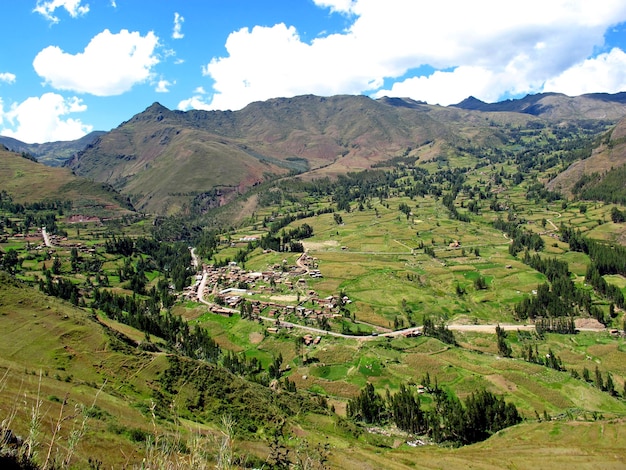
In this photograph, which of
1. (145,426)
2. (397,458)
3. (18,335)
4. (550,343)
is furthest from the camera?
(550,343)

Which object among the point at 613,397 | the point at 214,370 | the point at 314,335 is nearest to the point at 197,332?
the point at 314,335

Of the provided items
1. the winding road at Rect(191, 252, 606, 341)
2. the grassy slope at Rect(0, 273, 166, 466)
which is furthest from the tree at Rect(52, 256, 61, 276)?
the winding road at Rect(191, 252, 606, 341)

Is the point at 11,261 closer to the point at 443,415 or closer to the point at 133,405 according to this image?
the point at 133,405

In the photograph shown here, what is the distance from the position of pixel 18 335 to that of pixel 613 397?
101 meters

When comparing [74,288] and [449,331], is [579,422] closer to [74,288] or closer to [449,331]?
[449,331]

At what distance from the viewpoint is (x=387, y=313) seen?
115 m

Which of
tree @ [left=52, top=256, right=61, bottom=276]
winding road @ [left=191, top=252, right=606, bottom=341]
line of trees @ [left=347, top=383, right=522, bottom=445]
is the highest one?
tree @ [left=52, top=256, right=61, bottom=276]

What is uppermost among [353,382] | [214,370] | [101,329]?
[101,329]

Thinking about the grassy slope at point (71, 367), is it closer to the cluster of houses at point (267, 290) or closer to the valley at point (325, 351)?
the valley at point (325, 351)

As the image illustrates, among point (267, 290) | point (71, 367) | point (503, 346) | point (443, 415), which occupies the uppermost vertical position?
point (71, 367)

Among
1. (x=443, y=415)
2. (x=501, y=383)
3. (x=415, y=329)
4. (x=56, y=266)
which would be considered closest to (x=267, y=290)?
(x=415, y=329)

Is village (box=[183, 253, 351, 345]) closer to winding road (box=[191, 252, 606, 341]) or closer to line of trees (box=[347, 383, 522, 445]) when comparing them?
winding road (box=[191, 252, 606, 341])

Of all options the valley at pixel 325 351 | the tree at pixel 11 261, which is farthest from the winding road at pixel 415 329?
the tree at pixel 11 261

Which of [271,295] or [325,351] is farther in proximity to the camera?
[271,295]
